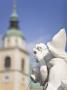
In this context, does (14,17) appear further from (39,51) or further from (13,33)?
(39,51)

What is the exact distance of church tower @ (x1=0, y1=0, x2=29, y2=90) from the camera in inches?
1946

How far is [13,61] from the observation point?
51.9 metres

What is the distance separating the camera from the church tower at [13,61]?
162ft

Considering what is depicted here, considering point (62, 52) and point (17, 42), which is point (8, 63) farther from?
point (62, 52)

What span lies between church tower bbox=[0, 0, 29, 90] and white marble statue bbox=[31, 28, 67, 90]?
4476 centimetres

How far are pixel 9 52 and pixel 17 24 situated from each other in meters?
7.75

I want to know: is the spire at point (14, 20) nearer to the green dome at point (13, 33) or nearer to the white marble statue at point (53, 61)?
the green dome at point (13, 33)

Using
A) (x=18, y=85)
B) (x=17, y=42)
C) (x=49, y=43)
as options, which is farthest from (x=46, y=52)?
(x=17, y=42)

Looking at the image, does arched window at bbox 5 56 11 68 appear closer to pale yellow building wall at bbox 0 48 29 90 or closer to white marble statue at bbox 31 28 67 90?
pale yellow building wall at bbox 0 48 29 90

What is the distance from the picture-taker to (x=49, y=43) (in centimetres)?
310

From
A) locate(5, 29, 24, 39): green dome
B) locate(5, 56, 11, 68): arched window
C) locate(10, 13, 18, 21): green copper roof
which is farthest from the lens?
locate(10, 13, 18, 21): green copper roof

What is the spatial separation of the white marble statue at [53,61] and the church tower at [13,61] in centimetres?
4476

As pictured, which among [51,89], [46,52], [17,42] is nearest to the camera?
[51,89]

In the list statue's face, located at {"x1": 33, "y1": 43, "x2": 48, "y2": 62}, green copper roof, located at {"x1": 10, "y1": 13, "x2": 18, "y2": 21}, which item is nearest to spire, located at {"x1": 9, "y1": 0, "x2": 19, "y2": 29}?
green copper roof, located at {"x1": 10, "y1": 13, "x2": 18, "y2": 21}
